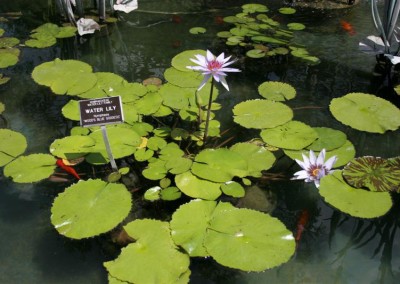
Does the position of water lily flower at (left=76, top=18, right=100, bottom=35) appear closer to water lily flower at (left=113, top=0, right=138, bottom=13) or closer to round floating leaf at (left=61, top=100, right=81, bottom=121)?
water lily flower at (left=113, top=0, right=138, bottom=13)

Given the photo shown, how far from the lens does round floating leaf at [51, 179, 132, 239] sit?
1.81m

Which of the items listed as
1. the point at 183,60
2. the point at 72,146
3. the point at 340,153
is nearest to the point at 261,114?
the point at 340,153

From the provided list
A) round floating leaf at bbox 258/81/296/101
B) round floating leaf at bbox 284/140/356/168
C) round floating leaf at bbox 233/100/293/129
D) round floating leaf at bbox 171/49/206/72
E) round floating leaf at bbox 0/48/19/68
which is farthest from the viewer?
round floating leaf at bbox 0/48/19/68

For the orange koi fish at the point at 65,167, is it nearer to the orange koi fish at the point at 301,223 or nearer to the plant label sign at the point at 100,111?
the plant label sign at the point at 100,111

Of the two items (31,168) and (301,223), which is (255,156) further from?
(31,168)

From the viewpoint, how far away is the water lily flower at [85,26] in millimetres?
3660

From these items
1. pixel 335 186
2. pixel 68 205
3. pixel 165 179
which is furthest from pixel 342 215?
pixel 68 205

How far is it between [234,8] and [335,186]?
9.41 feet

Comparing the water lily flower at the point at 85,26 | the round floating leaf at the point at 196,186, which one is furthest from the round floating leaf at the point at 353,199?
the water lily flower at the point at 85,26

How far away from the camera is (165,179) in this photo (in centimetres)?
214

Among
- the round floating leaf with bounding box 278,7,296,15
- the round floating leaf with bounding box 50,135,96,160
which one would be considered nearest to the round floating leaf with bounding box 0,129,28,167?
the round floating leaf with bounding box 50,135,96,160

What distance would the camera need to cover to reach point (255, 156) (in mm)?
2270

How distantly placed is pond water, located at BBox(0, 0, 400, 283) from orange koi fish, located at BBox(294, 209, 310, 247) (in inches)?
1.1

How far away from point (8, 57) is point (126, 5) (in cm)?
126
